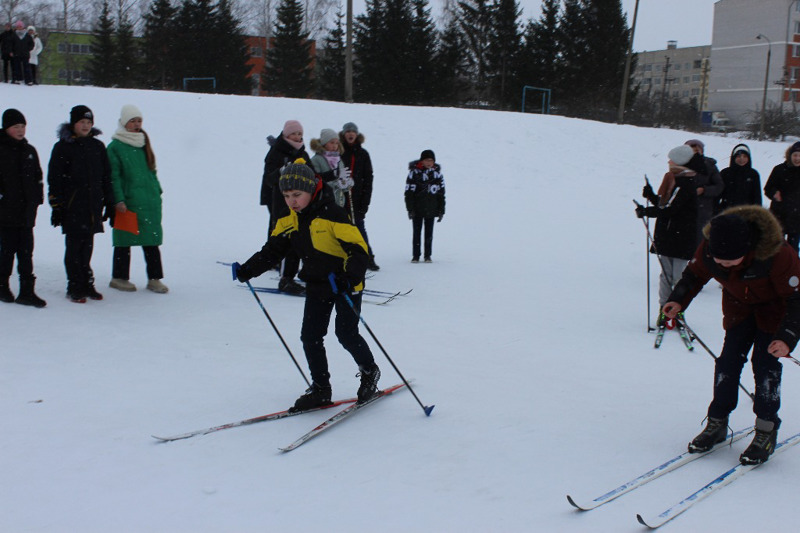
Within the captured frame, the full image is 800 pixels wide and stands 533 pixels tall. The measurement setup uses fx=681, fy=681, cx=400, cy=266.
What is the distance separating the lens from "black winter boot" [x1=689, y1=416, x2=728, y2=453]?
3.62 meters

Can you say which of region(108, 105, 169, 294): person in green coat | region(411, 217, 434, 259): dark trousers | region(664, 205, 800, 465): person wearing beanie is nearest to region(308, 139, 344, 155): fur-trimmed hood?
region(108, 105, 169, 294): person in green coat

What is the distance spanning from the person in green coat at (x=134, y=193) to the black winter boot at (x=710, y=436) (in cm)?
531

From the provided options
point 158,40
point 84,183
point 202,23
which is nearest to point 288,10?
point 202,23

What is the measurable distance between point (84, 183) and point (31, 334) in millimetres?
1535

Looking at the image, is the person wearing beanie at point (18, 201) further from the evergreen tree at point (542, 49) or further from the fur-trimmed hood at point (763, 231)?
the evergreen tree at point (542, 49)

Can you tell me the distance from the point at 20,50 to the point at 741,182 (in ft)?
52.5

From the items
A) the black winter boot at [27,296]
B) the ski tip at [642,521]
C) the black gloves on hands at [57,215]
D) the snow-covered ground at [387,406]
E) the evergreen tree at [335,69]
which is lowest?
the snow-covered ground at [387,406]

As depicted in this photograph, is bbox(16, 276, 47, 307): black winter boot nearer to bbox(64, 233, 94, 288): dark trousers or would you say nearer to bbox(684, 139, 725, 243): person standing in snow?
bbox(64, 233, 94, 288): dark trousers

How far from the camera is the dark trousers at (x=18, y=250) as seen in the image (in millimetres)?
5910

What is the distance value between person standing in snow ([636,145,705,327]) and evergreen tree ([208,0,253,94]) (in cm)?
3162

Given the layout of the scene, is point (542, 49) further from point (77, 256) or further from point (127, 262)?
point (77, 256)

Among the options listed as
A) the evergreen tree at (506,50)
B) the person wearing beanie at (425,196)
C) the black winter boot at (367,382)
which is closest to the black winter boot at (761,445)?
the black winter boot at (367,382)

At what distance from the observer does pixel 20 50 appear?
53.3ft

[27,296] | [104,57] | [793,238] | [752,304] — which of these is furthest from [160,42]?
[752,304]
